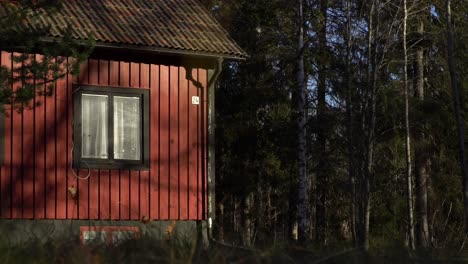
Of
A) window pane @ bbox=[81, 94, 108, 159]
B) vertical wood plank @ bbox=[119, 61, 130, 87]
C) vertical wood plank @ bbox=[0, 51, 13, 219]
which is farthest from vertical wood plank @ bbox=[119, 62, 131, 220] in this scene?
vertical wood plank @ bbox=[0, 51, 13, 219]

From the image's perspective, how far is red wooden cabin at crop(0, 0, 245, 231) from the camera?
15.0 m

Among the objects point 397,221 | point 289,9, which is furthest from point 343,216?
→ point 289,9

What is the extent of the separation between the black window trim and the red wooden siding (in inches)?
3.3

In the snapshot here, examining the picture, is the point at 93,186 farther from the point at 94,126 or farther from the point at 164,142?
the point at 164,142

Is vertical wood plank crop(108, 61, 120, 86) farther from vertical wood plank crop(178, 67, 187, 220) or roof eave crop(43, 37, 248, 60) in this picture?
vertical wood plank crop(178, 67, 187, 220)

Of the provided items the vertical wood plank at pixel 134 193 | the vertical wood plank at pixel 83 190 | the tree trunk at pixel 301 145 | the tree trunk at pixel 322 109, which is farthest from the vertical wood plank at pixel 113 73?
the tree trunk at pixel 322 109

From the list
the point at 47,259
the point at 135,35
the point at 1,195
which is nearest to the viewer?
the point at 47,259

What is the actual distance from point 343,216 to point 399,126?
20.5 ft

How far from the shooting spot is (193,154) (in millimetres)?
16516

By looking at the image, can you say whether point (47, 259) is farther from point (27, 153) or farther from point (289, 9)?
point (289, 9)

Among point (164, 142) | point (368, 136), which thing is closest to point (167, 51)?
point (164, 142)

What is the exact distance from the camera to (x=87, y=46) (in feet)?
40.0

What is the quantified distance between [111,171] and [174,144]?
132 cm

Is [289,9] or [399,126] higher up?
[289,9]
